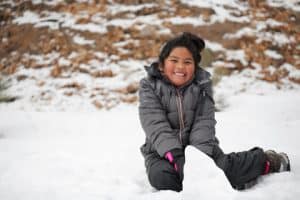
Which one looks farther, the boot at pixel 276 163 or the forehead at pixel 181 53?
the forehead at pixel 181 53

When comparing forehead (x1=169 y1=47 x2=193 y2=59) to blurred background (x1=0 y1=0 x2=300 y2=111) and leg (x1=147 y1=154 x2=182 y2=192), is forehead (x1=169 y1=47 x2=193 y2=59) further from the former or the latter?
blurred background (x1=0 y1=0 x2=300 y2=111)

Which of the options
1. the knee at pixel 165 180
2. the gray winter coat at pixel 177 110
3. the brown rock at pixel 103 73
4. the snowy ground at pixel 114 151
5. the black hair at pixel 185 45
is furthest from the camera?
the brown rock at pixel 103 73

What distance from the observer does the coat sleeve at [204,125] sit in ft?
6.63

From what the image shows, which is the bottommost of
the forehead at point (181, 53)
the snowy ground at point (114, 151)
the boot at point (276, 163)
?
the snowy ground at point (114, 151)

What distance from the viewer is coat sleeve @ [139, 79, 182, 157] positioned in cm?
198

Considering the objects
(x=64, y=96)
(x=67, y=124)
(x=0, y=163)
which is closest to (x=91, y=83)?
(x=64, y=96)

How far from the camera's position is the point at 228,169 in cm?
196

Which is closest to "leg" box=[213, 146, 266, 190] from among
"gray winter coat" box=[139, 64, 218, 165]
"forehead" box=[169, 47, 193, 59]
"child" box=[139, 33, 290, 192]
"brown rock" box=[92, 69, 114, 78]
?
"child" box=[139, 33, 290, 192]

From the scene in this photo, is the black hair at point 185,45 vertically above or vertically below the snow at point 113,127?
above

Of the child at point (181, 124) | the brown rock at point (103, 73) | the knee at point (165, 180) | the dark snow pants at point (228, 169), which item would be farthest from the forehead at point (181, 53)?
the brown rock at point (103, 73)

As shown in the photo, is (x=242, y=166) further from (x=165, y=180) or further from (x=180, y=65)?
(x=180, y=65)

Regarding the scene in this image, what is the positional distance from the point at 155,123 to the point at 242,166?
56 cm

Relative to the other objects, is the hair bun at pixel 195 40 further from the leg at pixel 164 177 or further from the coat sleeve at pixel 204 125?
the leg at pixel 164 177

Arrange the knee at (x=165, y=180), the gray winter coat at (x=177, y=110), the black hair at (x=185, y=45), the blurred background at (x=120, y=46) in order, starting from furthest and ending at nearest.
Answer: the blurred background at (x=120, y=46) → the black hair at (x=185, y=45) → the gray winter coat at (x=177, y=110) → the knee at (x=165, y=180)
